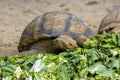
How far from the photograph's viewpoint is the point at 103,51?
13.0ft

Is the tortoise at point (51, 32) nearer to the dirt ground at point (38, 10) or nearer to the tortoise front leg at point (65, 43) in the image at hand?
the tortoise front leg at point (65, 43)

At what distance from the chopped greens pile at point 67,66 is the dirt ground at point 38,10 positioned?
2.49m

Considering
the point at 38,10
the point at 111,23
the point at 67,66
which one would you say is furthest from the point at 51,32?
the point at 38,10

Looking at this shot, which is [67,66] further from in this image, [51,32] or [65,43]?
[51,32]

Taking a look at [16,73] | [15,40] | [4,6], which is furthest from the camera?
[4,6]

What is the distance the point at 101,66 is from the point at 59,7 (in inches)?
163

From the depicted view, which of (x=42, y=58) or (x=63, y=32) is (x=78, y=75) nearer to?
(x=42, y=58)

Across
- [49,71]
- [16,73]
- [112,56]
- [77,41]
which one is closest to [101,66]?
[112,56]

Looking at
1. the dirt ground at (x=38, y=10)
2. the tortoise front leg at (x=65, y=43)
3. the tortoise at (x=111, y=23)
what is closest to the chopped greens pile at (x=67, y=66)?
the tortoise front leg at (x=65, y=43)

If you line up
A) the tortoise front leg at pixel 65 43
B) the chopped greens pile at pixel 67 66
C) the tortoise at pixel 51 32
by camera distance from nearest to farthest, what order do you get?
the chopped greens pile at pixel 67 66 → the tortoise front leg at pixel 65 43 → the tortoise at pixel 51 32

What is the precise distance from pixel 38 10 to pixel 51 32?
271 centimetres

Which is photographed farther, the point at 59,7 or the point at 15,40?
the point at 59,7

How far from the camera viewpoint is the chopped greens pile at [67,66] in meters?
3.50

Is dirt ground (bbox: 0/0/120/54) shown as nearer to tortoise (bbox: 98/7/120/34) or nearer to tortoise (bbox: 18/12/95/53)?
tortoise (bbox: 98/7/120/34)
